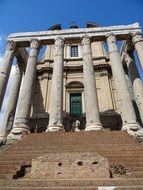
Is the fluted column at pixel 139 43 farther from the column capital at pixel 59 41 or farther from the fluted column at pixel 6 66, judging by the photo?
the fluted column at pixel 6 66

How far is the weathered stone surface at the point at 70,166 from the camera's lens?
27.6ft

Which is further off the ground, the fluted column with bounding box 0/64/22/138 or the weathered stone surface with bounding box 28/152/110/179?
the fluted column with bounding box 0/64/22/138

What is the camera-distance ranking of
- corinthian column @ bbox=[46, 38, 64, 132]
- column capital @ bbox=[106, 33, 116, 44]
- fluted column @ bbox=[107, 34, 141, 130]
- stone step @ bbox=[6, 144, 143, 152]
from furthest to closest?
column capital @ bbox=[106, 33, 116, 44] < corinthian column @ bbox=[46, 38, 64, 132] < fluted column @ bbox=[107, 34, 141, 130] < stone step @ bbox=[6, 144, 143, 152]

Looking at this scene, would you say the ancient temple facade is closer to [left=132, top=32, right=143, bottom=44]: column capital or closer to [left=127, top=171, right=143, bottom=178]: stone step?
[left=132, top=32, right=143, bottom=44]: column capital

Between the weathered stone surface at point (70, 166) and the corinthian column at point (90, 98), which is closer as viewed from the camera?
the weathered stone surface at point (70, 166)

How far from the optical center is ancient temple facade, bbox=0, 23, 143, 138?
17.8 meters

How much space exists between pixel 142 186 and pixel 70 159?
3461 mm

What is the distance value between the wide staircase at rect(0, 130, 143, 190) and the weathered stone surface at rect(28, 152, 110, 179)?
61 centimetres

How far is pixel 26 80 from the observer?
65.6 ft

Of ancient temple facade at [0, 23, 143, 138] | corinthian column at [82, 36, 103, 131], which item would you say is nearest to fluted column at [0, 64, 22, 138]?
ancient temple facade at [0, 23, 143, 138]

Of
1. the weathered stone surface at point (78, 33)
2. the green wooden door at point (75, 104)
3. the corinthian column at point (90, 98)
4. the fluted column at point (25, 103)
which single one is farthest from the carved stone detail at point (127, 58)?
the fluted column at point (25, 103)

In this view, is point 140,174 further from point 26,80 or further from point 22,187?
point 26,80

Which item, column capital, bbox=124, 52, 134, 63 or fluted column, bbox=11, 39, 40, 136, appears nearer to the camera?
fluted column, bbox=11, 39, 40, 136

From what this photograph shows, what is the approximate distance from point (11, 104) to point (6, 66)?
4410 mm
